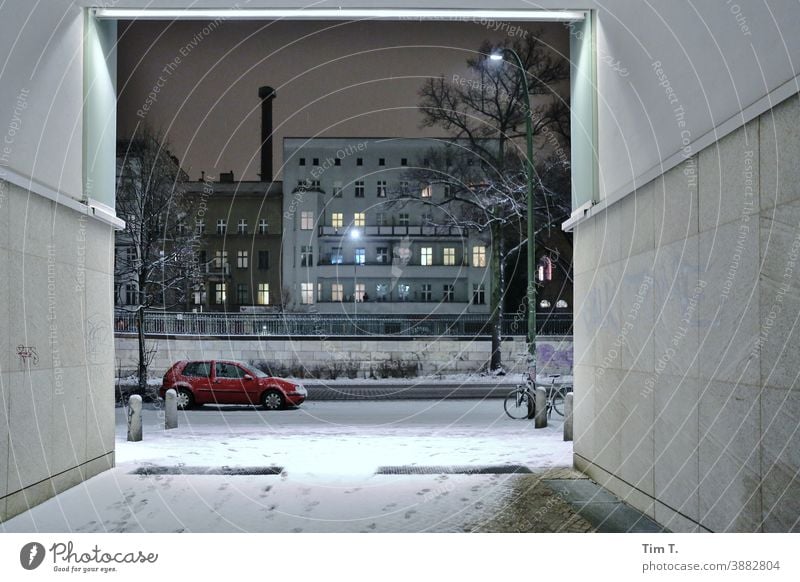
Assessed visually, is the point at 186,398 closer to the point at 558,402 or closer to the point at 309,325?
the point at 558,402

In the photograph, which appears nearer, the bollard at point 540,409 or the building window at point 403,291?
the bollard at point 540,409

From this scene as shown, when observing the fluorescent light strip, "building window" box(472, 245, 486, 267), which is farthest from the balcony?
the fluorescent light strip

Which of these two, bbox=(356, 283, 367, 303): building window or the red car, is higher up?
bbox=(356, 283, 367, 303): building window

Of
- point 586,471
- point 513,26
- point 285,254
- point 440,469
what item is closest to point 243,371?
point 440,469

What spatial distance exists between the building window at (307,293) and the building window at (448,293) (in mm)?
9037

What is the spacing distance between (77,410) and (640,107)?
7.63 m

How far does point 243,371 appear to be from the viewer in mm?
20422

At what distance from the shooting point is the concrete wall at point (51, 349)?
741 centimetres

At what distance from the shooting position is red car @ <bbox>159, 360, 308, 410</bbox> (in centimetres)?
2012

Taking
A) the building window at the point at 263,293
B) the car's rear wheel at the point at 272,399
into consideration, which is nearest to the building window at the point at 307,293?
the building window at the point at 263,293

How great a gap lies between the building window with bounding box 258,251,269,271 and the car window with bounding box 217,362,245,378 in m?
34.5

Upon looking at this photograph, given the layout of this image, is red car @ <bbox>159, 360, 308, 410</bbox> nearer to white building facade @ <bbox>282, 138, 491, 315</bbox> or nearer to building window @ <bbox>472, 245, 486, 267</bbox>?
white building facade @ <bbox>282, 138, 491, 315</bbox>

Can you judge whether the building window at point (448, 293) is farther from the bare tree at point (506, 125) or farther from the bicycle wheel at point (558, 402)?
the bicycle wheel at point (558, 402)

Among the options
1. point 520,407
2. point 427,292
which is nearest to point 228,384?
point 520,407
